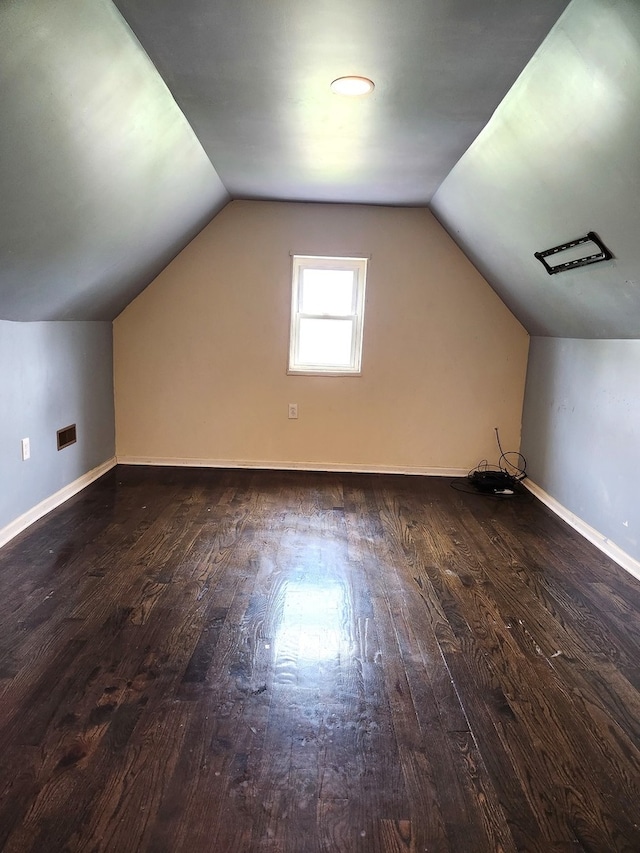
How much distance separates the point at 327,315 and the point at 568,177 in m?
2.27

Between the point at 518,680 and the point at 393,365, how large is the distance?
108 inches

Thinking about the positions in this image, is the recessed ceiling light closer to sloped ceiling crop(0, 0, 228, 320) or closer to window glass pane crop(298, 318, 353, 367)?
sloped ceiling crop(0, 0, 228, 320)

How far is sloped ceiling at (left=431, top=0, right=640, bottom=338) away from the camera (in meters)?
1.61

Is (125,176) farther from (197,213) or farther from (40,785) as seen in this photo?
(40,785)

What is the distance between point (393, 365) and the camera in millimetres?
4242

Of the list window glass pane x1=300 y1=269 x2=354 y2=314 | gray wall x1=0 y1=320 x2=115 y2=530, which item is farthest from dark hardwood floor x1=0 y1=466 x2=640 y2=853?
window glass pane x1=300 y1=269 x2=354 y2=314

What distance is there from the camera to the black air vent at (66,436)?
11.2 feet

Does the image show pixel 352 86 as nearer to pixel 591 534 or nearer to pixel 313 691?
pixel 313 691

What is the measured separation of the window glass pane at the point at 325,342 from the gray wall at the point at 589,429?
4.77 ft

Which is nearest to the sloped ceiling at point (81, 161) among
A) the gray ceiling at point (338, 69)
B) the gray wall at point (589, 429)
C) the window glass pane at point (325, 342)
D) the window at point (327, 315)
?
the gray ceiling at point (338, 69)

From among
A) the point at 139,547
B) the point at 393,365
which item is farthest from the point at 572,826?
the point at 393,365

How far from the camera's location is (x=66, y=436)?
3.51 meters

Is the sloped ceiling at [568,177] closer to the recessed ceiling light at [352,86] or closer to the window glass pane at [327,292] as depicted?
the recessed ceiling light at [352,86]

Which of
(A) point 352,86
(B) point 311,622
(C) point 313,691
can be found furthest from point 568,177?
(C) point 313,691
